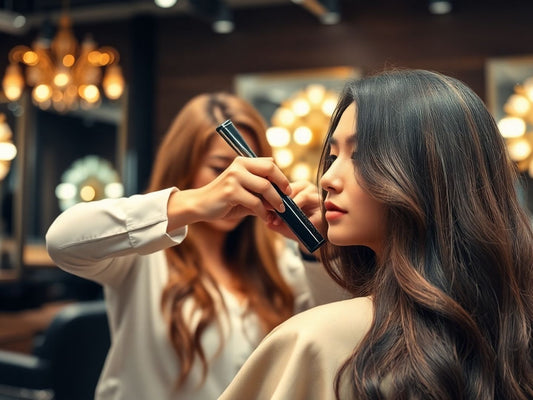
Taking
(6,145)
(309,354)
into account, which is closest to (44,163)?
(6,145)

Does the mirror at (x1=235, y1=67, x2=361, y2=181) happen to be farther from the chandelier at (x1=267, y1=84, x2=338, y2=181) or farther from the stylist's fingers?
the stylist's fingers

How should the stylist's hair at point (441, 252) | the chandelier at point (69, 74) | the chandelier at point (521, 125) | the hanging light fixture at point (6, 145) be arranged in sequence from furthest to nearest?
the hanging light fixture at point (6, 145)
the chandelier at point (69, 74)
the chandelier at point (521, 125)
the stylist's hair at point (441, 252)

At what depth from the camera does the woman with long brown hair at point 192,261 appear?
44.0 inches

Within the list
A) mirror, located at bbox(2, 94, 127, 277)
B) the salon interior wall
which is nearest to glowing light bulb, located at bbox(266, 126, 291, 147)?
the salon interior wall

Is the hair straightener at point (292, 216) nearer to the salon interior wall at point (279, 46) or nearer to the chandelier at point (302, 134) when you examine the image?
the chandelier at point (302, 134)

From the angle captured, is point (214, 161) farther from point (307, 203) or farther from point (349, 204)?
point (349, 204)

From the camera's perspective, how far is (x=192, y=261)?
5.15ft

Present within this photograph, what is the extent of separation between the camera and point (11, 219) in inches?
248

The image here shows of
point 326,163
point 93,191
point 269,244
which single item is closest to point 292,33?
point 93,191

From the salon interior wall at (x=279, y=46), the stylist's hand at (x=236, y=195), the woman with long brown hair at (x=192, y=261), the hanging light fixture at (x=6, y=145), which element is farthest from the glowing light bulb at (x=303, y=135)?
the stylist's hand at (x=236, y=195)

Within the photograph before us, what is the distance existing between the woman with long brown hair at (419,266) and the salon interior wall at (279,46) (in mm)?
3916

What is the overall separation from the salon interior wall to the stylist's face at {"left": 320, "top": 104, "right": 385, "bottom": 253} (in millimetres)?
3903

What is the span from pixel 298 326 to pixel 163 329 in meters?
0.65

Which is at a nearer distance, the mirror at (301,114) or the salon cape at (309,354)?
the salon cape at (309,354)
